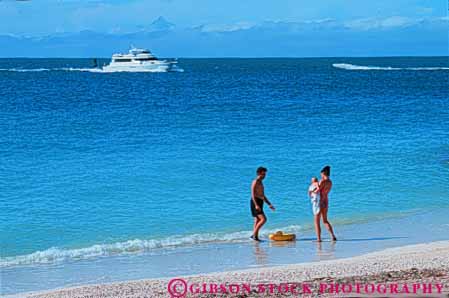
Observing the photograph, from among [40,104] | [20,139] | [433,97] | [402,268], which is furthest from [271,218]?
[433,97]

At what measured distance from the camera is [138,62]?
300ft

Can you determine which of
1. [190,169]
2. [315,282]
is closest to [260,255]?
[315,282]

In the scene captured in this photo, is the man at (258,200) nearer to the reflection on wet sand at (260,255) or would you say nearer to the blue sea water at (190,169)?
the reflection on wet sand at (260,255)

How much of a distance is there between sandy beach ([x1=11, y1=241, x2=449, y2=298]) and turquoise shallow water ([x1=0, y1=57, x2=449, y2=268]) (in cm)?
340

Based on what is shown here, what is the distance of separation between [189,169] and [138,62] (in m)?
69.8

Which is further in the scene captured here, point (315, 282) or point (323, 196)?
point (323, 196)

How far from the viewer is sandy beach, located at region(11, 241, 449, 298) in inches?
349

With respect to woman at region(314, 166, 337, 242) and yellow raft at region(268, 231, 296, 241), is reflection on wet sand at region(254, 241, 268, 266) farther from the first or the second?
woman at region(314, 166, 337, 242)

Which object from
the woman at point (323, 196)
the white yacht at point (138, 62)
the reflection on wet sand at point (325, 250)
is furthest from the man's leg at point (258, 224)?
the white yacht at point (138, 62)

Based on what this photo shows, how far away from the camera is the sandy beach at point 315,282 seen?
8875 mm

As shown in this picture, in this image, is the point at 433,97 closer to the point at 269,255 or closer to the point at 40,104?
the point at 40,104

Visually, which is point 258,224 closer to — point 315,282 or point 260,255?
point 260,255

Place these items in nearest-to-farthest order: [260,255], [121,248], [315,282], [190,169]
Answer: [315,282]
[260,255]
[121,248]
[190,169]

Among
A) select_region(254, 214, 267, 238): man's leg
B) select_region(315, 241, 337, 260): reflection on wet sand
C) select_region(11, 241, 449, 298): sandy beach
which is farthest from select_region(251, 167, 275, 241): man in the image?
select_region(11, 241, 449, 298): sandy beach
